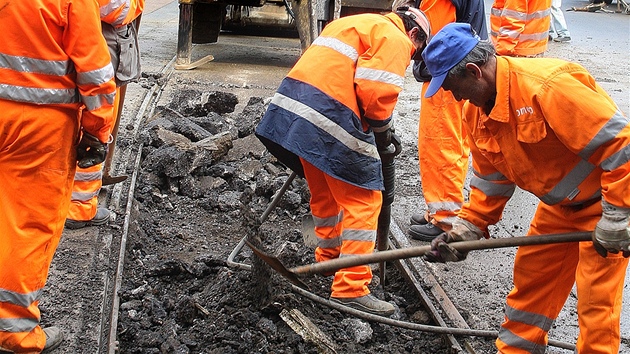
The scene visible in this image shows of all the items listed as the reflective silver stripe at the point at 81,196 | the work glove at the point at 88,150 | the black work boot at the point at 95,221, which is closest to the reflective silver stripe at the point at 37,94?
the work glove at the point at 88,150

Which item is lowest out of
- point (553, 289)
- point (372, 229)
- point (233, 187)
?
point (233, 187)

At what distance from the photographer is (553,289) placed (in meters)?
3.36

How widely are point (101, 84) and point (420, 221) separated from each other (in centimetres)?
297

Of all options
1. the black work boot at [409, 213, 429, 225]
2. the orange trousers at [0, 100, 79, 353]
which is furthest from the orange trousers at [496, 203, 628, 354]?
the orange trousers at [0, 100, 79, 353]

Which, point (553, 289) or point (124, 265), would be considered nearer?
point (553, 289)

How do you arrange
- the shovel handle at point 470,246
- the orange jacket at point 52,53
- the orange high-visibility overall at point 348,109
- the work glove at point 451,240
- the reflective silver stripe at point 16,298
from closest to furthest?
1. the shovel handle at point 470,246
2. the work glove at point 451,240
3. the orange jacket at point 52,53
4. the reflective silver stripe at point 16,298
5. the orange high-visibility overall at point 348,109

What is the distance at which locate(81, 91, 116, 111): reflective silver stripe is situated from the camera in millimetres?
3650

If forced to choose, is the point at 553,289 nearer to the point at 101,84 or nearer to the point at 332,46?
the point at 332,46

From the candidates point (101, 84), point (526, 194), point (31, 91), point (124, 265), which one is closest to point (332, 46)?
point (101, 84)

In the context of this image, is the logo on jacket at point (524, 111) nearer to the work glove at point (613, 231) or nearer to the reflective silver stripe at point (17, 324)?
the work glove at point (613, 231)

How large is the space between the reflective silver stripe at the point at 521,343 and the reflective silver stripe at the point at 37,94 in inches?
96.9

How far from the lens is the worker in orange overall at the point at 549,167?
2799 mm

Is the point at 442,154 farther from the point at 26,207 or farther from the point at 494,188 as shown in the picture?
the point at 26,207

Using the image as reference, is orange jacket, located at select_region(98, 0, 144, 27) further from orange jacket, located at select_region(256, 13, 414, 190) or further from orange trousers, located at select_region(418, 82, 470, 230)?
orange trousers, located at select_region(418, 82, 470, 230)
